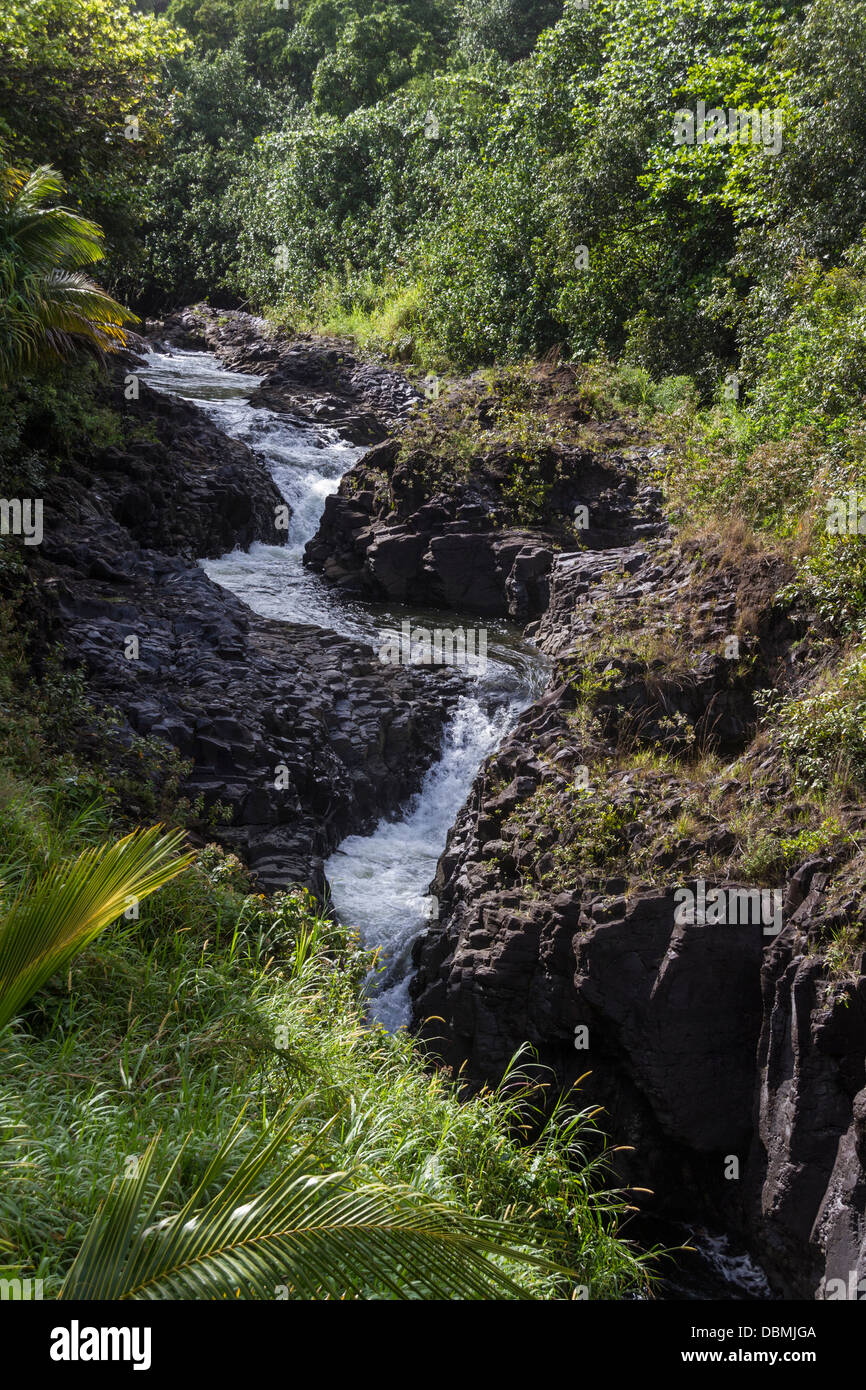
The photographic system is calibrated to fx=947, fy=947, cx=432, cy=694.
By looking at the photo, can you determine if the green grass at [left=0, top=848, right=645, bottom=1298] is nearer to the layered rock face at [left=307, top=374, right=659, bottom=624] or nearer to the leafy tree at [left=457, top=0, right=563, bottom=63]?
the layered rock face at [left=307, top=374, right=659, bottom=624]

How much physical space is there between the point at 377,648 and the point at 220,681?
2.76 m

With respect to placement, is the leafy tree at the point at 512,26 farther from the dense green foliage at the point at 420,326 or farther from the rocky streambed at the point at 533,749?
the rocky streambed at the point at 533,749

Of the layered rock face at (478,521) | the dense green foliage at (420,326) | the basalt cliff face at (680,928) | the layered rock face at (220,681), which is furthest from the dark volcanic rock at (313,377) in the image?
the basalt cliff face at (680,928)

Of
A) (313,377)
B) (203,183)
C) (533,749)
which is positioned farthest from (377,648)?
(203,183)

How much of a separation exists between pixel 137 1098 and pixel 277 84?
39889 millimetres

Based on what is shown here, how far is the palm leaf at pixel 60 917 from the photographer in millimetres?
3066

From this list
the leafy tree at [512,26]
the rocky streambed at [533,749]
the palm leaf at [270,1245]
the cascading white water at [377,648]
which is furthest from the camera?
the leafy tree at [512,26]

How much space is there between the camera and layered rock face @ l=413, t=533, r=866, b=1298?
218 inches

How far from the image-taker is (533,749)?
8547mm

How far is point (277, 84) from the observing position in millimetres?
35250

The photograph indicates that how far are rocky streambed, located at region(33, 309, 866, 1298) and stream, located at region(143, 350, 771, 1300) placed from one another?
47mm

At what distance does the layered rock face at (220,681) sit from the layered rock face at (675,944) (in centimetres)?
144

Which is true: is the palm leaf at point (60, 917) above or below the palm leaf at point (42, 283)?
below

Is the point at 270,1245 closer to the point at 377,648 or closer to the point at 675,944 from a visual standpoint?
the point at 675,944
